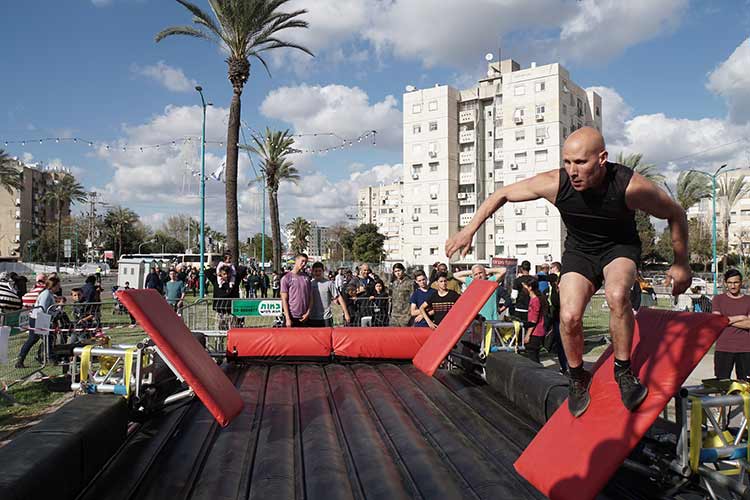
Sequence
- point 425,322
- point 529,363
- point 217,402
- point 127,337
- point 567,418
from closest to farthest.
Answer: point 567,418 → point 217,402 → point 529,363 → point 425,322 → point 127,337

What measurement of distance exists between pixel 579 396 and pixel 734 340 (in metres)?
4.00

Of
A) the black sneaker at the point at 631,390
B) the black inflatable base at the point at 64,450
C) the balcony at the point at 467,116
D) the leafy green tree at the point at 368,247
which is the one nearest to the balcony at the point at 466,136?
the balcony at the point at 467,116

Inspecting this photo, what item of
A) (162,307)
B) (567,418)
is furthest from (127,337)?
(567,418)

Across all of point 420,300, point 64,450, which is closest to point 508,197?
point 64,450

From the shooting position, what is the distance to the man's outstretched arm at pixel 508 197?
3.49m

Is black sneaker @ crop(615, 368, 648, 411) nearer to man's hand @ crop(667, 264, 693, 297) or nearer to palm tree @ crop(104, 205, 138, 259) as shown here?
man's hand @ crop(667, 264, 693, 297)

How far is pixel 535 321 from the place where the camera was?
9.36m

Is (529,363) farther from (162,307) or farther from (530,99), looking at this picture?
(530,99)

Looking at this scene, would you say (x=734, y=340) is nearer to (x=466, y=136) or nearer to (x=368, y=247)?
(x=466, y=136)

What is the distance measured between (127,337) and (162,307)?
860 cm

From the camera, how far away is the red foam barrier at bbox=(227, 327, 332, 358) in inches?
292

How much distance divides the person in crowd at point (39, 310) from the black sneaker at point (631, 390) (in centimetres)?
866

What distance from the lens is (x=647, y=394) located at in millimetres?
3213

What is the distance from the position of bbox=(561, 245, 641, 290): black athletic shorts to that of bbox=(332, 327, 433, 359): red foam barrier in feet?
13.4
